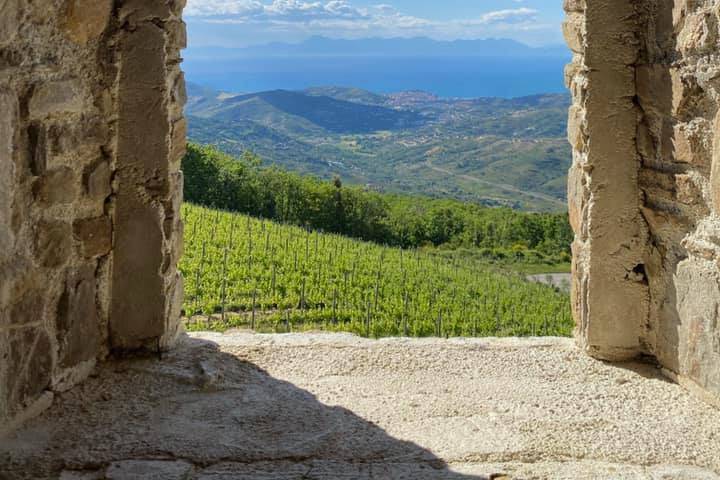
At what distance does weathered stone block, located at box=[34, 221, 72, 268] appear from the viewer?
264 cm

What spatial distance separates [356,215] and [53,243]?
21.1 metres

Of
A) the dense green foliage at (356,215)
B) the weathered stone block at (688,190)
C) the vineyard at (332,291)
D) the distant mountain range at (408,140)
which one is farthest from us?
the distant mountain range at (408,140)

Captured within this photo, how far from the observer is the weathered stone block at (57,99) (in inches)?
101

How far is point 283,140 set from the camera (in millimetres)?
100750

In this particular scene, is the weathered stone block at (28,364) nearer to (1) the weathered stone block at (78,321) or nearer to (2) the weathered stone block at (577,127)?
(1) the weathered stone block at (78,321)

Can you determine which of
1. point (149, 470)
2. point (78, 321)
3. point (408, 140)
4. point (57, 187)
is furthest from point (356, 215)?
point (408, 140)

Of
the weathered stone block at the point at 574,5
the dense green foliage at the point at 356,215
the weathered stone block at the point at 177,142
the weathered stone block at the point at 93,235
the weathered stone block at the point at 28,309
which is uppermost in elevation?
the weathered stone block at the point at 574,5

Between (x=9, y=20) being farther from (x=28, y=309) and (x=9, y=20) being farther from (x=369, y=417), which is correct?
(x=369, y=417)

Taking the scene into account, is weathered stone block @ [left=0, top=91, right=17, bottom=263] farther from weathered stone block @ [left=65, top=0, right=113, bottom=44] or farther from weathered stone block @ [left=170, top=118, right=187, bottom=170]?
weathered stone block @ [left=170, top=118, right=187, bottom=170]

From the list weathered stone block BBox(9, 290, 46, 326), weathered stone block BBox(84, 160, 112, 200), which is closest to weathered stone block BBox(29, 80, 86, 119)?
weathered stone block BBox(84, 160, 112, 200)

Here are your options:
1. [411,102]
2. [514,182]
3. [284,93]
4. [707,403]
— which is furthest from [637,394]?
[411,102]

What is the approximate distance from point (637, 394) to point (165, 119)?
7.04 ft

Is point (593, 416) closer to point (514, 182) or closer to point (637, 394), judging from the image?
point (637, 394)

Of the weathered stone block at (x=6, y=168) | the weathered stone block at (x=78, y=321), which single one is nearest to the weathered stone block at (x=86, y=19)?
the weathered stone block at (x=6, y=168)
